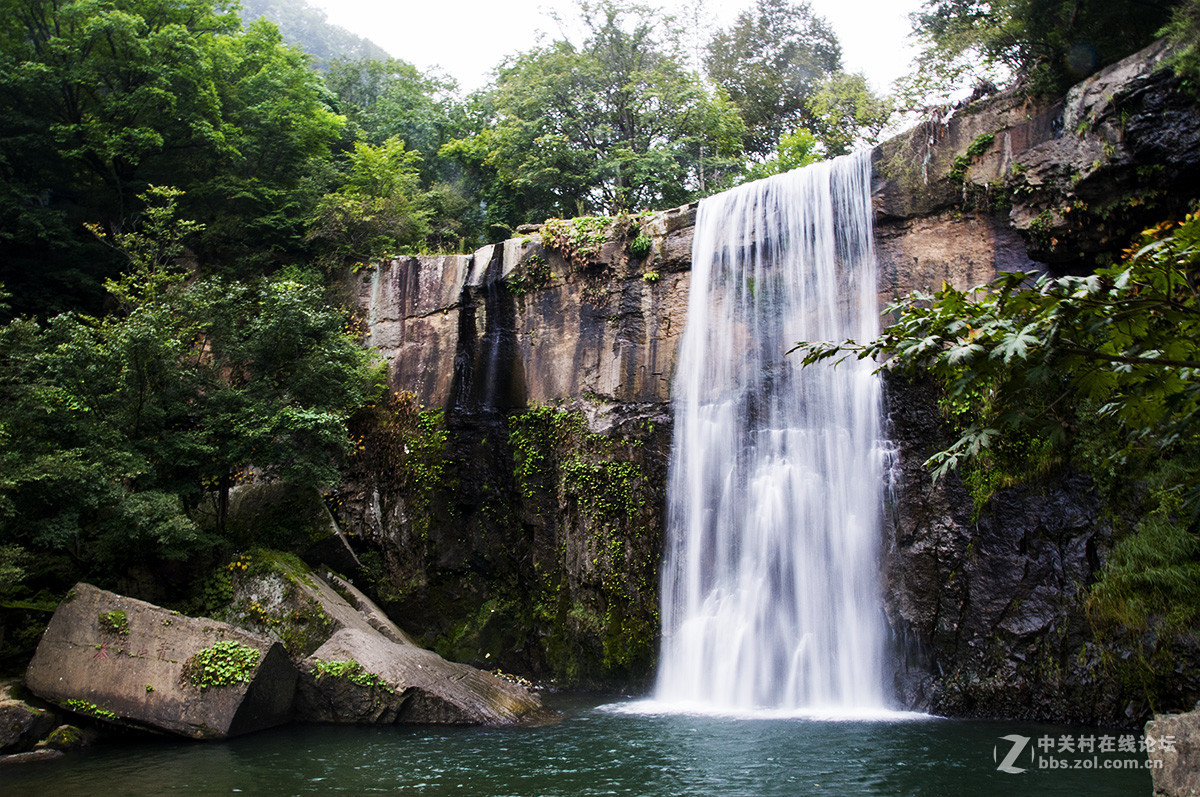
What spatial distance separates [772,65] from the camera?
26.3 metres

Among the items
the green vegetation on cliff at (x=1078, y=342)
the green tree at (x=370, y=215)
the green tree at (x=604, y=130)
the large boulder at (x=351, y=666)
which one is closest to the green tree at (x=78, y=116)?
the green tree at (x=370, y=215)

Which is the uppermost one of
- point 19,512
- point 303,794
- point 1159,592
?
point 19,512

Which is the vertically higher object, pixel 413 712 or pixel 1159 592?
pixel 1159 592

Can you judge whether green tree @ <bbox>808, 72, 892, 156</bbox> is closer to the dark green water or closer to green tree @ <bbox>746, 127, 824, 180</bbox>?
green tree @ <bbox>746, 127, 824, 180</bbox>

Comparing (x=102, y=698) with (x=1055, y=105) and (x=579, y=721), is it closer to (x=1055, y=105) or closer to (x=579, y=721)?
(x=579, y=721)

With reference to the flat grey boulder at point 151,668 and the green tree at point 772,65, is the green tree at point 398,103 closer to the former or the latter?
the green tree at point 772,65

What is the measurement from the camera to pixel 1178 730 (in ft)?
15.7

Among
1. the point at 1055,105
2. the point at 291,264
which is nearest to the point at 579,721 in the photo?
the point at 1055,105

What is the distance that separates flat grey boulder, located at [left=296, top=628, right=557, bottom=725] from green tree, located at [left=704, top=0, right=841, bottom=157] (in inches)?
746

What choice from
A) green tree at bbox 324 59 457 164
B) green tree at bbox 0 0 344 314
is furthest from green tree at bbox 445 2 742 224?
green tree at bbox 0 0 344 314

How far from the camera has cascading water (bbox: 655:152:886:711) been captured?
36.7 feet

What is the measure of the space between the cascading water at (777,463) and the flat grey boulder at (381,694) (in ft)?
10.7

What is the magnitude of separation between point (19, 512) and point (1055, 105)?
15.7 meters

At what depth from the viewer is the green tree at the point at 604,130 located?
19734 mm
